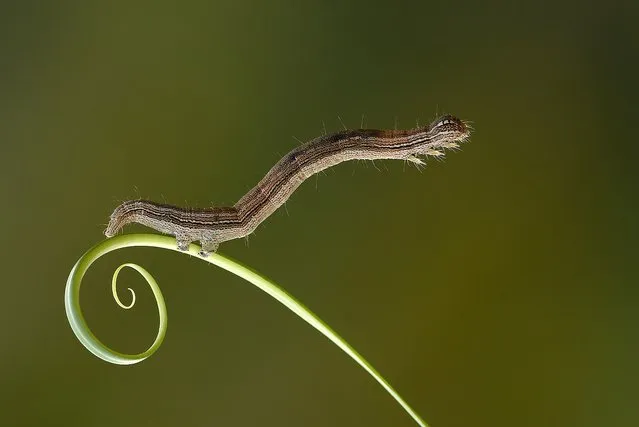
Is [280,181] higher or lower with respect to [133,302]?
higher

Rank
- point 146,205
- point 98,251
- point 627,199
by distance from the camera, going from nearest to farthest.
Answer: point 98,251 → point 146,205 → point 627,199

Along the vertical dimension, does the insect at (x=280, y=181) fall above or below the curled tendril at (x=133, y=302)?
above

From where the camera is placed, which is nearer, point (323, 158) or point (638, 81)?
point (323, 158)

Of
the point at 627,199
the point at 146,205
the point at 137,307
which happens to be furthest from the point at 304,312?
the point at 627,199

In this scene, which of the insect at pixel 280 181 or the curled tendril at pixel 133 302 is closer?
the curled tendril at pixel 133 302

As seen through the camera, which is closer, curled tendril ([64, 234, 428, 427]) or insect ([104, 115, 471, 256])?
curled tendril ([64, 234, 428, 427])

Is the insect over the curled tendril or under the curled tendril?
over

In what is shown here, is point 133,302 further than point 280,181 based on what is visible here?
No

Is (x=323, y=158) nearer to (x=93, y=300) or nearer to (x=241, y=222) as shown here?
(x=241, y=222)
